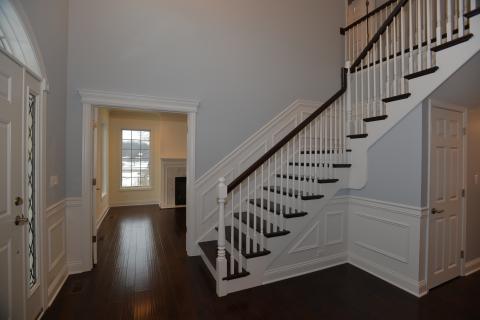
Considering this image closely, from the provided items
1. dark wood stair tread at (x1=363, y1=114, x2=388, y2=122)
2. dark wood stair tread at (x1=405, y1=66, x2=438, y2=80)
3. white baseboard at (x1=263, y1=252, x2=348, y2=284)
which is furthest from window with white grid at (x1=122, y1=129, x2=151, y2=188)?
dark wood stair tread at (x1=405, y1=66, x2=438, y2=80)

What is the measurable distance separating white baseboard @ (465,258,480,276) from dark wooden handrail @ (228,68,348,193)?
8.73 ft

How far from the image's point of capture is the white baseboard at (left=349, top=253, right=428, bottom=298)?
246 cm

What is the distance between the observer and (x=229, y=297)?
239 cm

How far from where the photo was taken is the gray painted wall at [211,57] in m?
2.92

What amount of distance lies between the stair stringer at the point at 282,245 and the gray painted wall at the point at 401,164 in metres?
0.37

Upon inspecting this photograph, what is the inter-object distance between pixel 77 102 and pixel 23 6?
3.98ft

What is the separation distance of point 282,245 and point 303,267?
1.70ft

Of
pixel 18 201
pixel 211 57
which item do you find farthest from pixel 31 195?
pixel 211 57

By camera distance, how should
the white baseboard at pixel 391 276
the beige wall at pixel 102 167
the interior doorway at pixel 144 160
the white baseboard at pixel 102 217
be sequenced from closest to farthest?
the white baseboard at pixel 391 276, the white baseboard at pixel 102 217, the beige wall at pixel 102 167, the interior doorway at pixel 144 160

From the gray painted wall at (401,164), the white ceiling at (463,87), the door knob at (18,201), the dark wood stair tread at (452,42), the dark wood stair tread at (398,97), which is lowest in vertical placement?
the door knob at (18,201)

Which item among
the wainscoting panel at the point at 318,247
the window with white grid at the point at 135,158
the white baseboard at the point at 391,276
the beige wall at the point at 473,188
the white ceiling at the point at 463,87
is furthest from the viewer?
the window with white grid at the point at 135,158

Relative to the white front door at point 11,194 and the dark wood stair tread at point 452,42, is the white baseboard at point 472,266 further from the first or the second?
the white front door at point 11,194

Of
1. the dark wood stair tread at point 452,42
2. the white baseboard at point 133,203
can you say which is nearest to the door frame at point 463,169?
the dark wood stair tread at point 452,42

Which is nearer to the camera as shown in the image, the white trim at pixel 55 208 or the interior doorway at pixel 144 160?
the white trim at pixel 55 208
